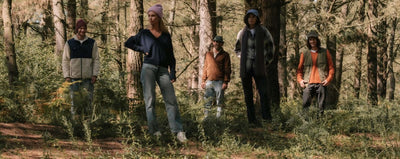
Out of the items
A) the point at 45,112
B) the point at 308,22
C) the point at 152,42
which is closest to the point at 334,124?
the point at 152,42

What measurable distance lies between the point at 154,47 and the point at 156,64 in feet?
0.80

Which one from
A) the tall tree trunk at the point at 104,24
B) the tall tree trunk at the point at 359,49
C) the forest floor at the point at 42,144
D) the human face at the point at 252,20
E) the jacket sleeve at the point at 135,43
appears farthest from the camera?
the tall tree trunk at the point at 104,24

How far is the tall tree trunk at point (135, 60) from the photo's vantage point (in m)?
9.72

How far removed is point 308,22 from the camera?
46.7 feet

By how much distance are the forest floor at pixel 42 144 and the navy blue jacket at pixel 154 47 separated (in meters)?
1.25

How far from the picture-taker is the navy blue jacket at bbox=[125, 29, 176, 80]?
17.8ft

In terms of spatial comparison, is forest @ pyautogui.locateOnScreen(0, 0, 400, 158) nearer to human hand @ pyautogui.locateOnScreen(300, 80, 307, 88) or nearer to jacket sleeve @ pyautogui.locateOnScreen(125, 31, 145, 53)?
human hand @ pyautogui.locateOnScreen(300, 80, 307, 88)

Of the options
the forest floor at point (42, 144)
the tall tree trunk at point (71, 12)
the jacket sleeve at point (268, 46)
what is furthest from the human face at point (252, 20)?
the tall tree trunk at point (71, 12)

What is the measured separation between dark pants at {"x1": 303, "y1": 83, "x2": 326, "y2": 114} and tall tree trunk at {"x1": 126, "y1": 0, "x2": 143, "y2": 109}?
4.26 meters

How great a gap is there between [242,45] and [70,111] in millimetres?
3087

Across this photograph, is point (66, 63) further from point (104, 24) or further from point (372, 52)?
point (372, 52)

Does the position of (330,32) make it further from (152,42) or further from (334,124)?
(152,42)

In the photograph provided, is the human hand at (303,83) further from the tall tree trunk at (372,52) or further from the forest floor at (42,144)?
the tall tree trunk at (372,52)

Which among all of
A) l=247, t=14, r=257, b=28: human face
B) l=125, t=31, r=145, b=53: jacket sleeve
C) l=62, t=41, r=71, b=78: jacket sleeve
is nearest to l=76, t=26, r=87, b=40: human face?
l=62, t=41, r=71, b=78: jacket sleeve
